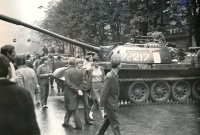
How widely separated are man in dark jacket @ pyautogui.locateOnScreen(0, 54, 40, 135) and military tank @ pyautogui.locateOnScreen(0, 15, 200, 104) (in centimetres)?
949

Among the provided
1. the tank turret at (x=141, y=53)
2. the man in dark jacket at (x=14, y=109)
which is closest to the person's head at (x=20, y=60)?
the man in dark jacket at (x=14, y=109)

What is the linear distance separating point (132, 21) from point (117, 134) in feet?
56.8

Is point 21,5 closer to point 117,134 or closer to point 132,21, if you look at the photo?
point 117,134

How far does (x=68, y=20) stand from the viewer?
78.4 ft

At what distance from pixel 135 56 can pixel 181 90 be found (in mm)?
2349

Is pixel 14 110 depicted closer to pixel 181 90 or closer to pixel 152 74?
pixel 152 74

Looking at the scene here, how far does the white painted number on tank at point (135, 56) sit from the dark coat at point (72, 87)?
520cm

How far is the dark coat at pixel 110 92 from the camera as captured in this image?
22.2 feet

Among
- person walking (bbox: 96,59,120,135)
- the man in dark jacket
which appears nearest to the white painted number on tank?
person walking (bbox: 96,59,120,135)

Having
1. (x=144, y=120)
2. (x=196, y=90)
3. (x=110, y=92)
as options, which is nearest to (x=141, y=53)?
(x=196, y=90)

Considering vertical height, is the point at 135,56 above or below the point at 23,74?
above

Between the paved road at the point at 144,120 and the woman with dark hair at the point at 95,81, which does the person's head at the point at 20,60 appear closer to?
the paved road at the point at 144,120

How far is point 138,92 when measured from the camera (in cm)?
1306

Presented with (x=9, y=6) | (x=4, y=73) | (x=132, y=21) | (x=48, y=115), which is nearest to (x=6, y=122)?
(x=4, y=73)
